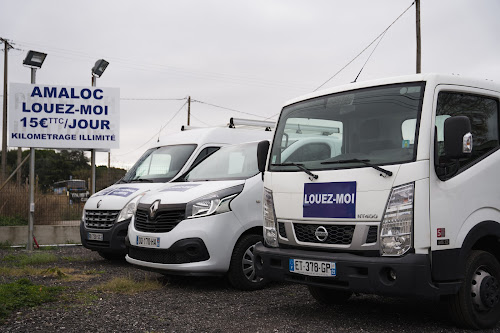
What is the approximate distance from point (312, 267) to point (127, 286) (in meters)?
3.30

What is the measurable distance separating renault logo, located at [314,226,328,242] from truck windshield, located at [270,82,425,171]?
0.60 meters

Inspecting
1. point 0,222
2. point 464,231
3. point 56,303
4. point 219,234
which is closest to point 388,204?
point 464,231

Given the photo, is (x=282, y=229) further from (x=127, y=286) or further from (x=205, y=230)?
(x=127, y=286)

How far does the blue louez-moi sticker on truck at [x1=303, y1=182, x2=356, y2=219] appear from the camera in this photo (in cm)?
516

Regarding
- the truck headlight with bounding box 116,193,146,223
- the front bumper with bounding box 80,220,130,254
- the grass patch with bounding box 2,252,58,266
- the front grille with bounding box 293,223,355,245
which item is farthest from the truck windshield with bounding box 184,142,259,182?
the grass patch with bounding box 2,252,58,266

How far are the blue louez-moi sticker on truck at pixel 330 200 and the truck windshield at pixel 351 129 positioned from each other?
0.21 m

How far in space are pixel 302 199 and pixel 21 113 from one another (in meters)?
10.2

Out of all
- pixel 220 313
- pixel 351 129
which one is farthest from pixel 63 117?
pixel 351 129

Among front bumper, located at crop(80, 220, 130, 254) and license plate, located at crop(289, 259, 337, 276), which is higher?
license plate, located at crop(289, 259, 337, 276)

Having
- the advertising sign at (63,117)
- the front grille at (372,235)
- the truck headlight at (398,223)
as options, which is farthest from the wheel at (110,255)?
the truck headlight at (398,223)

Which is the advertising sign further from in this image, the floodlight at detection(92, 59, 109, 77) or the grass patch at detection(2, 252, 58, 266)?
the grass patch at detection(2, 252, 58, 266)

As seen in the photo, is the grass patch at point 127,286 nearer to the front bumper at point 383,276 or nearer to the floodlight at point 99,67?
the front bumper at point 383,276

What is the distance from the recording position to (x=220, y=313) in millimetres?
6152

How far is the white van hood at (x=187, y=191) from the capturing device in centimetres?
745
